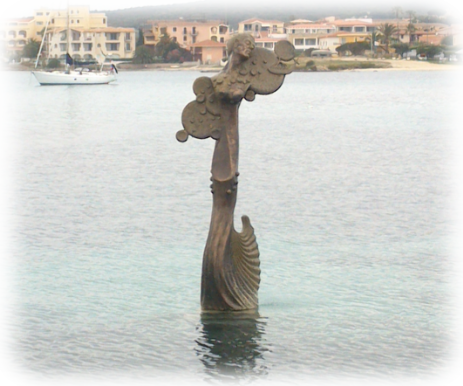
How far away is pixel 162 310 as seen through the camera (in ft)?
50.2

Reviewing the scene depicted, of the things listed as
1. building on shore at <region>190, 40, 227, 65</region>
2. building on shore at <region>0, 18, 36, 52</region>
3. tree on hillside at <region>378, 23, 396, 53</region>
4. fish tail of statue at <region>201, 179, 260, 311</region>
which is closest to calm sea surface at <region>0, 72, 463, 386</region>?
fish tail of statue at <region>201, 179, 260, 311</region>

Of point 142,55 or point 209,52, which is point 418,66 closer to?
point 209,52

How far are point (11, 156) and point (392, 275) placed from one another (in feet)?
87.7

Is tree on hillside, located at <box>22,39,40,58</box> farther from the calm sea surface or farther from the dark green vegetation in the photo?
the calm sea surface

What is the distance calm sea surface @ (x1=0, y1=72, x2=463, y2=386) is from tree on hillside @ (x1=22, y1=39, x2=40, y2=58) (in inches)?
5439

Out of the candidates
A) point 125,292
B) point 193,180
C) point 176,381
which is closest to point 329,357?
point 176,381

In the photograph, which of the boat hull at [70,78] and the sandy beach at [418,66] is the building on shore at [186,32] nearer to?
the sandy beach at [418,66]

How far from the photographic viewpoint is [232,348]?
528 inches

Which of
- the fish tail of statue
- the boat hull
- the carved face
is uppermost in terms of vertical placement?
the carved face

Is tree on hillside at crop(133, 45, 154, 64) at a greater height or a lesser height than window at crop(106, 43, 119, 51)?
lesser

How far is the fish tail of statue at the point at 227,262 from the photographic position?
13375 mm

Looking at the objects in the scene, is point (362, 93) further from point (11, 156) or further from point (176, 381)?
point (176, 381)

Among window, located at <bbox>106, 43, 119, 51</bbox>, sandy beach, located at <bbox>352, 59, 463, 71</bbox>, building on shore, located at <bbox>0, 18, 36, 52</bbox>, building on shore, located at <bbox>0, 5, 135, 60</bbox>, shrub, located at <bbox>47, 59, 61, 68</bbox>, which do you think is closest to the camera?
sandy beach, located at <bbox>352, 59, 463, 71</bbox>

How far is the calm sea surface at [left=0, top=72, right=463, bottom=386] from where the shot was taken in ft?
42.5
